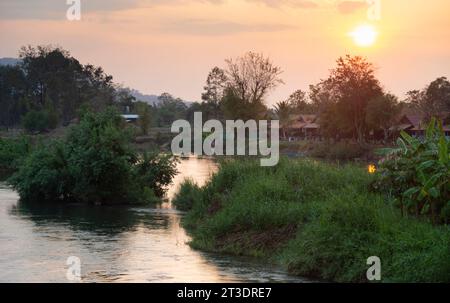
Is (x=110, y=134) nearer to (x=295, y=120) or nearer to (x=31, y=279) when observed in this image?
(x=31, y=279)

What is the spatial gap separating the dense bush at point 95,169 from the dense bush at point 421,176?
16534 millimetres

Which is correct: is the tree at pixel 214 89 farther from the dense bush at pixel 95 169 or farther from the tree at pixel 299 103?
the dense bush at pixel 95 169

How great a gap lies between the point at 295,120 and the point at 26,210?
3317 inches

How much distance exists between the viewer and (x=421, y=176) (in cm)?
1683

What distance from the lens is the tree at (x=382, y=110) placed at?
8069 cm

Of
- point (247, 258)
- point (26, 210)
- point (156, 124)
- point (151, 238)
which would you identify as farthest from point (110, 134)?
point (156, 124)

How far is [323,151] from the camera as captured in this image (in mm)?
80188

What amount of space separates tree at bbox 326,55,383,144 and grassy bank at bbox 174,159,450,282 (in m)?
62.7

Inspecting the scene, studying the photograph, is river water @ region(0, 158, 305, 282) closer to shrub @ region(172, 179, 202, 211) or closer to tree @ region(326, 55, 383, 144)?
shrub @ region(172, 179, 202, 211)

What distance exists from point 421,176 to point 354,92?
70.8 meters

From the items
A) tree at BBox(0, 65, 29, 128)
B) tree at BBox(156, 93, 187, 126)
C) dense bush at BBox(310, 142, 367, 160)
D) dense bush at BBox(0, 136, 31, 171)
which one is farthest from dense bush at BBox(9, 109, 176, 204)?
tree at BBox(156, 93, 187, 126)

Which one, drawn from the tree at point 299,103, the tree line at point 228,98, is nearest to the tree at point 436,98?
the tree line at point 228,98

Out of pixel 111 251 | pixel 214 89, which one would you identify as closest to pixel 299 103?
pixel 214 89

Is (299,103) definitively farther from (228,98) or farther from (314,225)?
(314,225)
